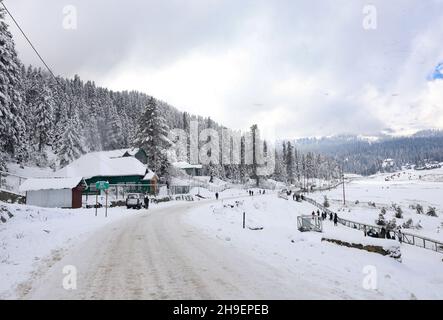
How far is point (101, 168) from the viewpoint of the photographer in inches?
2229

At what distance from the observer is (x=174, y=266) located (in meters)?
9.59

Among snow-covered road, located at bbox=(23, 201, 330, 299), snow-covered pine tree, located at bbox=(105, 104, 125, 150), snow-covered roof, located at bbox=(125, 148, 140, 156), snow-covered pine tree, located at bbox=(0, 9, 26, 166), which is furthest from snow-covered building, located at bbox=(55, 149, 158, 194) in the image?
snow-covered road, located at bbox=(23, 201, 330, 299)

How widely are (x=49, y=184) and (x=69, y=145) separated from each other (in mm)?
34669

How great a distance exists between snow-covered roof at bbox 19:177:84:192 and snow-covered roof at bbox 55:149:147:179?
58.7 feet

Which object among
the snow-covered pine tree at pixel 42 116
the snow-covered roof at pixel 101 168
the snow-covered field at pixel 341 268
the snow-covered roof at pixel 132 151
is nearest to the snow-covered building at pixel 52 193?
the snow-covered roof at pixel 101 168

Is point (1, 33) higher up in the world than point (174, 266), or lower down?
higher up

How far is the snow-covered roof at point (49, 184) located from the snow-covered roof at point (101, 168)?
58.7ft

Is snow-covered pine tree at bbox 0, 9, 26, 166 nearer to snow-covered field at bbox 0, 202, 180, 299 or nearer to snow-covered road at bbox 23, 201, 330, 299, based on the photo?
snow-covered field at bbox 0, 202, 180, 299

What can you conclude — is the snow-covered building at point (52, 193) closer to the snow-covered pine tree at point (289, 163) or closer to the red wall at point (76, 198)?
the red wall at point (76, 198)

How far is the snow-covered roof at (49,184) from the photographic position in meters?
36.6

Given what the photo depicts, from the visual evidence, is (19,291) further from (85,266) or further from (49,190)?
(49,190)

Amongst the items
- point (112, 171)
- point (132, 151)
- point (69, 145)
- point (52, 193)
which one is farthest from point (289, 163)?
point (52, 193)
